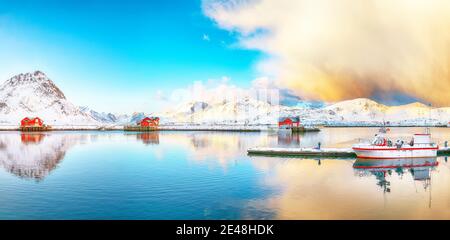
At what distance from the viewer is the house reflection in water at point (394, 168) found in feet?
112

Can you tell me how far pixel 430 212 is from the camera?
22.6 metres

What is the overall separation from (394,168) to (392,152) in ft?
19.0

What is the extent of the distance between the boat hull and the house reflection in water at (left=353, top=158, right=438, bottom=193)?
52 cm

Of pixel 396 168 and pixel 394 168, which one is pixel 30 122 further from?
pixel 396 168

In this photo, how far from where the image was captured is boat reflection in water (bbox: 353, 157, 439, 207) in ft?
110

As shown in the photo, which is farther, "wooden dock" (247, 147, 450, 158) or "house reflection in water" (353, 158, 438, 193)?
"wooden dock" (247, 147, 450, 158)

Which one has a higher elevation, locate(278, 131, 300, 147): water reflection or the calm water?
locate(278, 131, 300, 147): water reflection

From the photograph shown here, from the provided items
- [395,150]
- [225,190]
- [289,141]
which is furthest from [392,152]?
[289,141]

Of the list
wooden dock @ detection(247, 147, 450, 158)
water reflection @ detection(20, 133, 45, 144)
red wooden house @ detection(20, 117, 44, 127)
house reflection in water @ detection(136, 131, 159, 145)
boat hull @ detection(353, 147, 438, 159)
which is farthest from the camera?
red wooden house @ detection(20, 117, 44, 127)

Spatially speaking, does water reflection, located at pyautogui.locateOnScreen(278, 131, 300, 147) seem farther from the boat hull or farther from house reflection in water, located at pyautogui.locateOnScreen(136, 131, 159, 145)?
house reflection in water, located at pyautogui.locateOnScreen(136, 131, 159, 145)

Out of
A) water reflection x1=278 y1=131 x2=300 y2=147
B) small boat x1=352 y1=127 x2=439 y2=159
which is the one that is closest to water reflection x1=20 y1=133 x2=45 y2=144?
water reflection x1=278 y1=131 x2=300 y2=147
